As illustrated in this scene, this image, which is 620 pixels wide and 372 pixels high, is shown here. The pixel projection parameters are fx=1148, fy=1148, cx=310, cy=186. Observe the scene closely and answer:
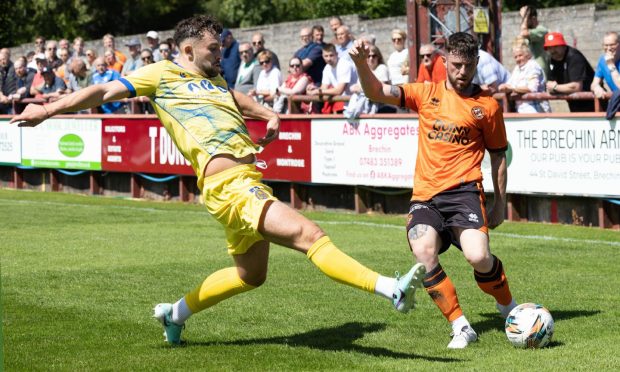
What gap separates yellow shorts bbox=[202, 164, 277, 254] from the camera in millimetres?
6973

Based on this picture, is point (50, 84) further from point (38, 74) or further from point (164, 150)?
point (164, 150)

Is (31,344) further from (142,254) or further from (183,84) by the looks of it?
(142,254)

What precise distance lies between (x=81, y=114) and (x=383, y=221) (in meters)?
8.88

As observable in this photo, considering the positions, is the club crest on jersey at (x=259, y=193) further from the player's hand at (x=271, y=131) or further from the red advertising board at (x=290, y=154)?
the red advertising board at (x=290, y=154)

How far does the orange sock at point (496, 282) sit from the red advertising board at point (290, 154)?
9.99 meters

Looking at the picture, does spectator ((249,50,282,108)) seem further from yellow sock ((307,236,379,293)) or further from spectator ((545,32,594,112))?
yellow sock ((307,236,379,293))

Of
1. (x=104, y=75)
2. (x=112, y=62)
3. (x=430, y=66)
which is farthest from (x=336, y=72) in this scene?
(x=112, y=62)

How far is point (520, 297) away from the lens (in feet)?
31.4

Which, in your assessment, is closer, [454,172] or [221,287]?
[221,287]

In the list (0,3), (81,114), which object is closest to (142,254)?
(81,114)

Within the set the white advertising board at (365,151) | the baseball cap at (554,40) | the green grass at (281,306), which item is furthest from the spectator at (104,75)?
the baseball cap at (554,40)

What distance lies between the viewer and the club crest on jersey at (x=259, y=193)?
7008mm

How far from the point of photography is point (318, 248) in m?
6.88

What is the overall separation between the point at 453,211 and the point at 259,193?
1516mm
